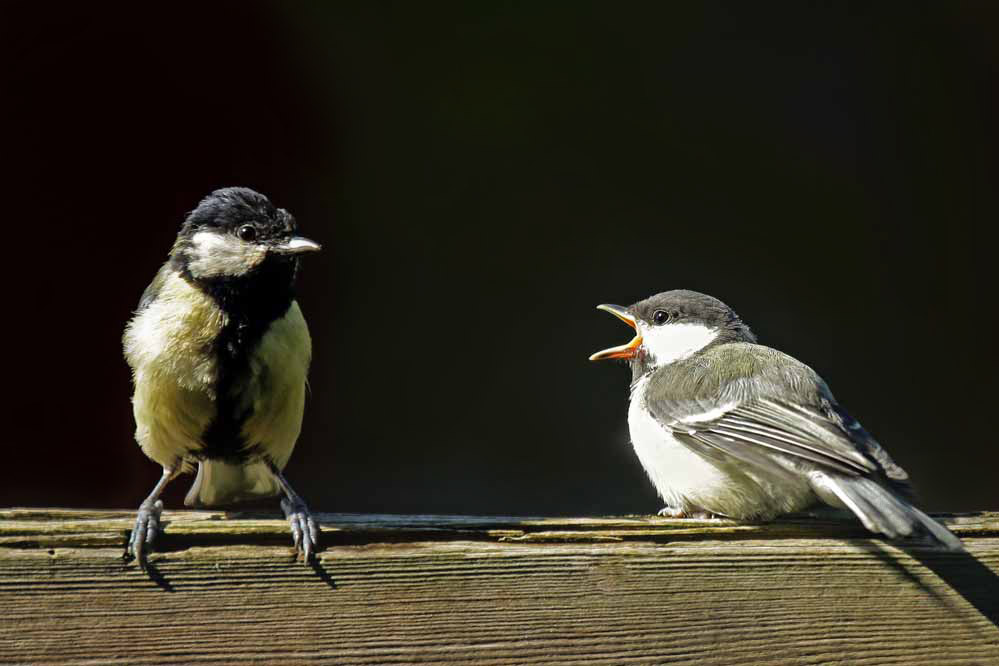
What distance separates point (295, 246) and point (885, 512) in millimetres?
1379

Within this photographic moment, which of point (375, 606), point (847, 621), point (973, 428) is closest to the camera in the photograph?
point (375, 606)

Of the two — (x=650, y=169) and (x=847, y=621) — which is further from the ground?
(x=650, y=169)

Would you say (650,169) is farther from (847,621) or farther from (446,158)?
(847,621)

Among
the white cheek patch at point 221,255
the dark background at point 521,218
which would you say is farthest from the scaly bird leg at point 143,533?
the dark background at point 521,218

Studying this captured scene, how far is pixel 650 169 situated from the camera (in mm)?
4285

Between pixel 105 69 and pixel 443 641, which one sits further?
pixel 105 69

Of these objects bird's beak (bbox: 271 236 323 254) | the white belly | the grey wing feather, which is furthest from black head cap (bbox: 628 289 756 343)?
bird's beak (bbox: 271 236 323 254)

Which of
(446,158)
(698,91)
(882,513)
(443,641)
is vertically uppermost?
(698,91)

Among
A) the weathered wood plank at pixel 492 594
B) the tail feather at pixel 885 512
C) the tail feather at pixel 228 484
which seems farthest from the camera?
the tail feather at pixel 228 484

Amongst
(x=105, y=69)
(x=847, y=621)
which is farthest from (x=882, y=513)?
(x=105, y=69)

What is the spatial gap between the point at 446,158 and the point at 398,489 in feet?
4.64

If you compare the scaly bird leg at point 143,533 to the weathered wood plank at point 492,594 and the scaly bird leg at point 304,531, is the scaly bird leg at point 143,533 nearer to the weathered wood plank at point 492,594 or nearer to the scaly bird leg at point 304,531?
the weathered wood plank at point 492,594

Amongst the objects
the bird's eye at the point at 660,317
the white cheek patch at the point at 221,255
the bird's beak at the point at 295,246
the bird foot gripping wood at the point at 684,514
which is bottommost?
the bird foot gripping wood at the point at 684,514

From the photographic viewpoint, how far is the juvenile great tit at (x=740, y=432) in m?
1.98
